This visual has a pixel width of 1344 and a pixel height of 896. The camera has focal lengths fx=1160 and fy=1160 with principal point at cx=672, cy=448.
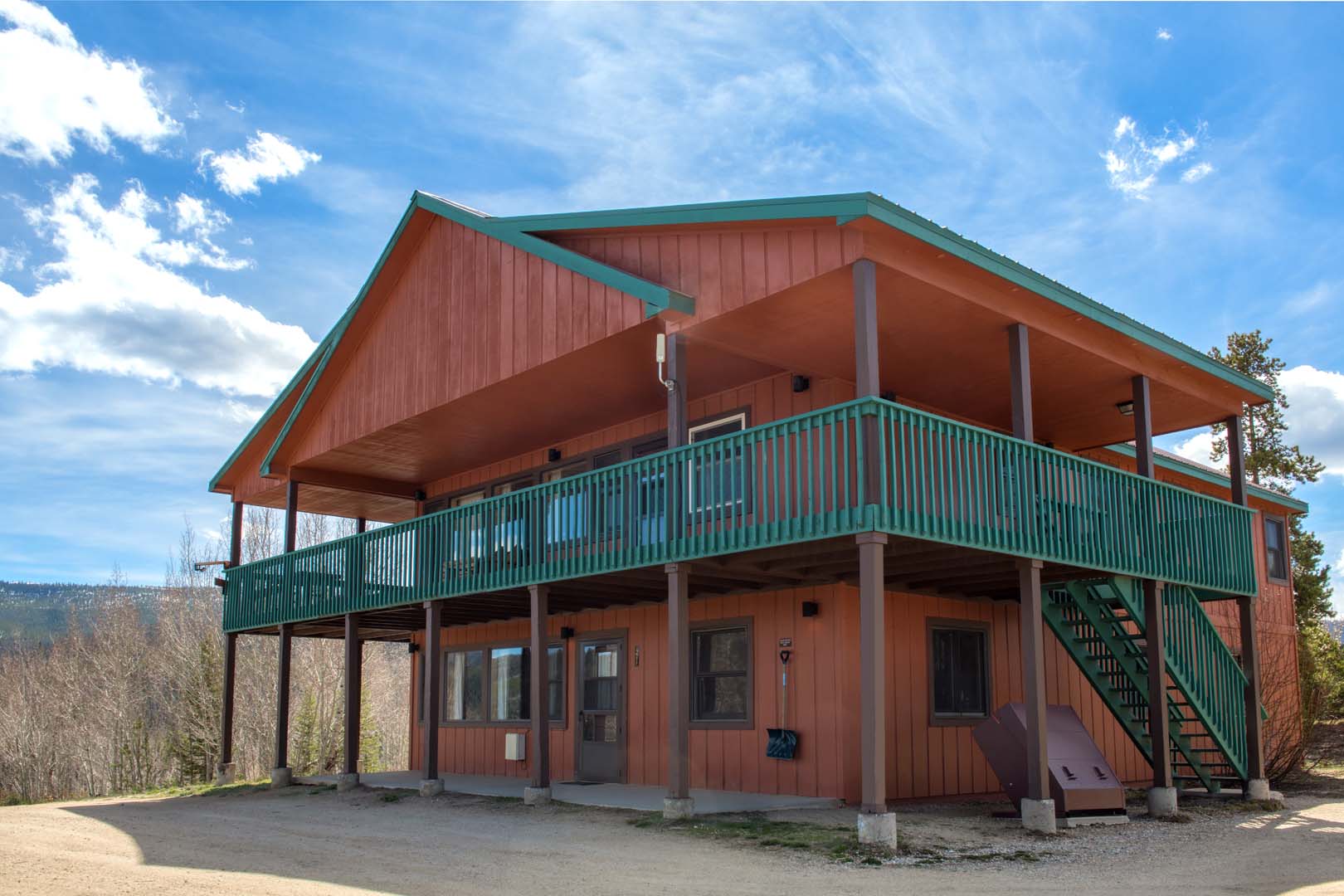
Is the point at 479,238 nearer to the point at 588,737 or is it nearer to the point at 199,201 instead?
the point at 588,737

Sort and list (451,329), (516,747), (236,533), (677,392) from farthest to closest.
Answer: (236,533) → (516,747) → (451,329) → (677,392)

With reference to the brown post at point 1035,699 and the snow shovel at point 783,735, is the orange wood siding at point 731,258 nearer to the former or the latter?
the brown post at point 1035,699

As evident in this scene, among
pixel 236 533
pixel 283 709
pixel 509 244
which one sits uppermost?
pixel 509 244

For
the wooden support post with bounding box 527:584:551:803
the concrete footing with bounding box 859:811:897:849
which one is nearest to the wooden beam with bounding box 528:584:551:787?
the wooden support post with bounding box 527:584:551:803

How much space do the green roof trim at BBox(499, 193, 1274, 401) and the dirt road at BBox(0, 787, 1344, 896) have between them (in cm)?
555

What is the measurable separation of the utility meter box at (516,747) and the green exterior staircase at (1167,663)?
8.65 meters

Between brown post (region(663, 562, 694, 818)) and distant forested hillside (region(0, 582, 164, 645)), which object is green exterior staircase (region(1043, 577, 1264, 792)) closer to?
brown post (region(663, 562, 694, 818))

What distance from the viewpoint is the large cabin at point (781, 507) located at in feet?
37.7

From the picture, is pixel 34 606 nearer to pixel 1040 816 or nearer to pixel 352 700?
pixel 352 700

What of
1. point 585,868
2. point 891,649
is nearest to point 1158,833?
point 891,649

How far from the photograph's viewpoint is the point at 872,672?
1018 cm

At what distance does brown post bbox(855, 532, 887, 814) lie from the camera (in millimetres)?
10062

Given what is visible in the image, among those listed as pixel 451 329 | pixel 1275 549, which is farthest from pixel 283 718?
pixel 1275 549

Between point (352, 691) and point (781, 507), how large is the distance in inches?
390
